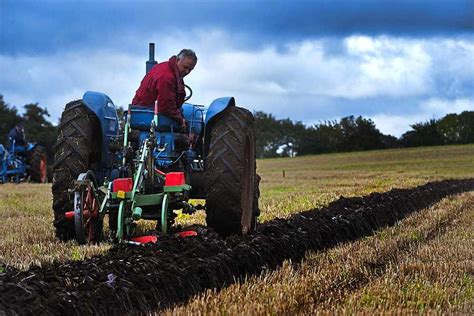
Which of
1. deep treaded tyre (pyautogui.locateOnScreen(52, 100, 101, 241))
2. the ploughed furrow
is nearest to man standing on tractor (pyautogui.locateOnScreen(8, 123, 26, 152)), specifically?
deep treaded tyre (pyautogui.locateOnScreen(52, 100, 101, 241))

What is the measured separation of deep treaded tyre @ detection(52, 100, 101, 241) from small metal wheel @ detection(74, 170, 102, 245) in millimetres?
200

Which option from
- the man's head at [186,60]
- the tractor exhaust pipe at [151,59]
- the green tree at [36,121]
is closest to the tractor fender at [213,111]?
the man's head at [186,60]

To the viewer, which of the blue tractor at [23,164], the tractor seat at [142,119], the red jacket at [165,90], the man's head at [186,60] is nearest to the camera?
the red jacket at [165,90]

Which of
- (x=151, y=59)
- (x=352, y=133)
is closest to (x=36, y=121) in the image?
(x=352, y=133)

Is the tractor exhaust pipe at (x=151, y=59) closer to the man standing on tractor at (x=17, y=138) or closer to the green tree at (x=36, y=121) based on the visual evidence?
the man standing on tractor at (x=17, y=138)

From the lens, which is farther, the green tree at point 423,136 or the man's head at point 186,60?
the green tree at point 423,136

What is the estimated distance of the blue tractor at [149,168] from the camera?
6188mm

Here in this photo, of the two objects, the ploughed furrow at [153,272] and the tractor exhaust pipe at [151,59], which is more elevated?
the tractor exhaust pipe at [151,59]

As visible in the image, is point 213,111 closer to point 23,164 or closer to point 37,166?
point 37,166

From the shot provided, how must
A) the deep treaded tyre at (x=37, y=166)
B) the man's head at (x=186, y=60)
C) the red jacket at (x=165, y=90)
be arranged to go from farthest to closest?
the deep treaded tyre at (x=37, y=166)
the man's head at (x=186, y=60)
the red jacket at (x=165, y=90)

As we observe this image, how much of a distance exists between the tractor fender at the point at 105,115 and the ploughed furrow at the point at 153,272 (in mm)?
1664

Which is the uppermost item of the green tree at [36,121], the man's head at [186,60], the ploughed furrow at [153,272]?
the green tree at [36,121]

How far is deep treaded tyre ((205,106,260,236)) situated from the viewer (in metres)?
6.36

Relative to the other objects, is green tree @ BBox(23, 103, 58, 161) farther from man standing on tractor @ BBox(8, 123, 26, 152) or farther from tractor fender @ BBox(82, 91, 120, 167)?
tractor fender @ BBox(82, 91, 120, 167)
